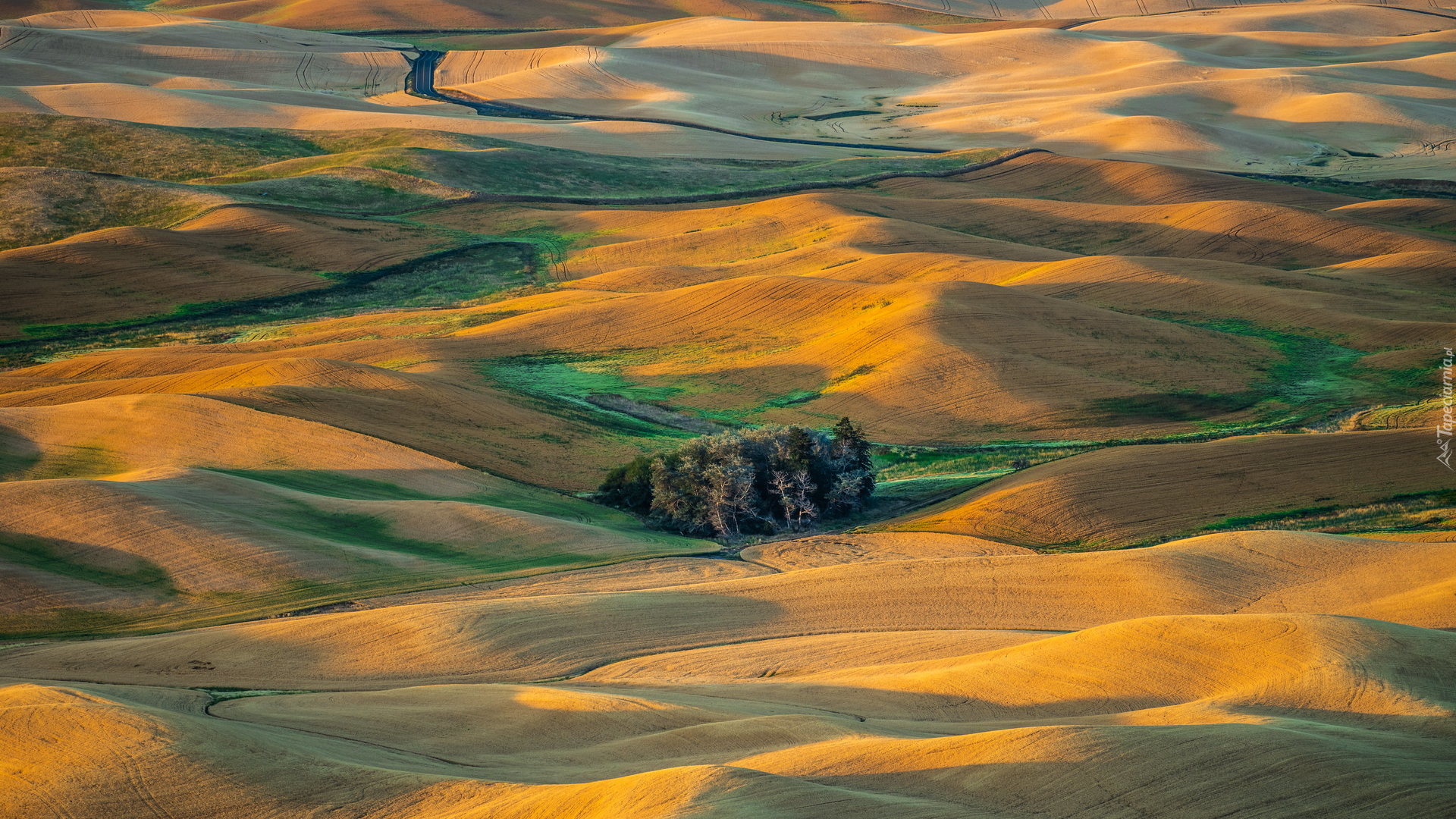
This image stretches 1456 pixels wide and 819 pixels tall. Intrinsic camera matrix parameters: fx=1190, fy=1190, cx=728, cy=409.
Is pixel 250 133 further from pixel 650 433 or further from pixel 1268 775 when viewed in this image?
pixel 1268 775

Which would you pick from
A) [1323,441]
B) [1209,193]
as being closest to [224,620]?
[1323,441]

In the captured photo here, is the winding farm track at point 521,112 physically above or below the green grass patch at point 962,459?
above

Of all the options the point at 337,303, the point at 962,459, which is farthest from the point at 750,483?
the point at 337,303

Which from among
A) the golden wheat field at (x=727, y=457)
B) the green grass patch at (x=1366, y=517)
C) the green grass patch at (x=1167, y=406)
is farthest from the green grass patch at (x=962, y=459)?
the green grass patch at (x=1366, y=517)

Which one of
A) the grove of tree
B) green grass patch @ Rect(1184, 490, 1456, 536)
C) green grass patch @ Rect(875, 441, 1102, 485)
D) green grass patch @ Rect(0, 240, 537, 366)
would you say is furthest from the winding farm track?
green grass patch @ Rect(1184, 490, 1456, 536)

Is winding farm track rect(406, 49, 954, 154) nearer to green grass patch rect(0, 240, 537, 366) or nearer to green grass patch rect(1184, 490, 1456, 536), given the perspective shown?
green grass patch rect(0, 240, 537, 366)

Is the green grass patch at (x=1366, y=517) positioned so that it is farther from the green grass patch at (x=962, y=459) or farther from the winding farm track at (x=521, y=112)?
the winding farm track at (x=521, y=112)
